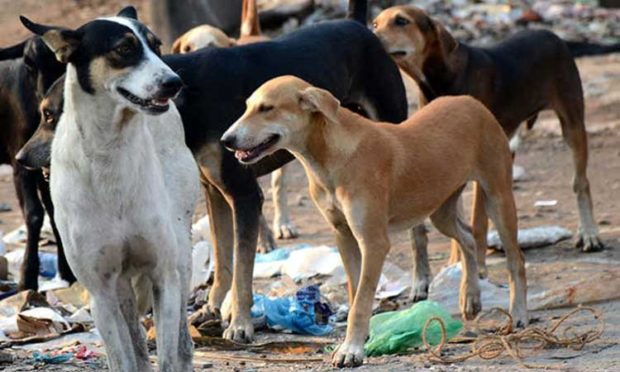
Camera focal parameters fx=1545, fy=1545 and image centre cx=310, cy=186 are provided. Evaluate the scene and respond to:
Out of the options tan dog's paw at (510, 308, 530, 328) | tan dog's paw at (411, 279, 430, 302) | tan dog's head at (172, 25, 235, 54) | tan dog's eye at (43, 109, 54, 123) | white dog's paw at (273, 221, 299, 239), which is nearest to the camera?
tan dog's eye at (43, 109, 54, 123)

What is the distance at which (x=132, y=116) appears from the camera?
18.8ft

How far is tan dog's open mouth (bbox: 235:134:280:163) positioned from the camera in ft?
21.9

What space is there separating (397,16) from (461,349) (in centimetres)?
297

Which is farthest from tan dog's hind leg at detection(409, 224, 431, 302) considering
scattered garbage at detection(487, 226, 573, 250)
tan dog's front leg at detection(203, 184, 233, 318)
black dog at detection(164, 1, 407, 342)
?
tan dog's front leg at detection(203, 184, 233, 318)

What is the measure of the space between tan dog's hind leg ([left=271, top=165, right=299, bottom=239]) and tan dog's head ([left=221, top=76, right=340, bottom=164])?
141 inches

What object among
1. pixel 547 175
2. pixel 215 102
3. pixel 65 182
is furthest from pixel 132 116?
pixel 547 175

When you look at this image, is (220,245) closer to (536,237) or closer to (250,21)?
(536,237)

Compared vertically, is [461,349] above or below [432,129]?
below

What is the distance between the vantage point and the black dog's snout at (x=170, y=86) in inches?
219

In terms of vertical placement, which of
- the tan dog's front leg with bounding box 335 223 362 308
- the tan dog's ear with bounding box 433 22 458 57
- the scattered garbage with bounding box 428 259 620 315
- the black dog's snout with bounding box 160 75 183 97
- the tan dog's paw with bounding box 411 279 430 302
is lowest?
the tan dog's paw with bounding box 411 279 430 302

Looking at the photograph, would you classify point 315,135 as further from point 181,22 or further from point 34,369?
point 181,22

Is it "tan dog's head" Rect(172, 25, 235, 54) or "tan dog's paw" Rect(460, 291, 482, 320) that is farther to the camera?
"tan dog's head" Rect(172, 25, 235, 54)

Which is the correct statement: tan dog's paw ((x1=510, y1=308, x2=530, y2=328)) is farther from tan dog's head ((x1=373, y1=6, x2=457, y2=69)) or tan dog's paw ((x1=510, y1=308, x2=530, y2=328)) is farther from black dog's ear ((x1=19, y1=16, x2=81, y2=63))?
black dog's ear ((x1=19, y1=16, x2=81, y2=63))

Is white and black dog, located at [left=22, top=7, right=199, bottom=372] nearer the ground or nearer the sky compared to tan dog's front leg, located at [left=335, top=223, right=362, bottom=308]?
nearer the sky
